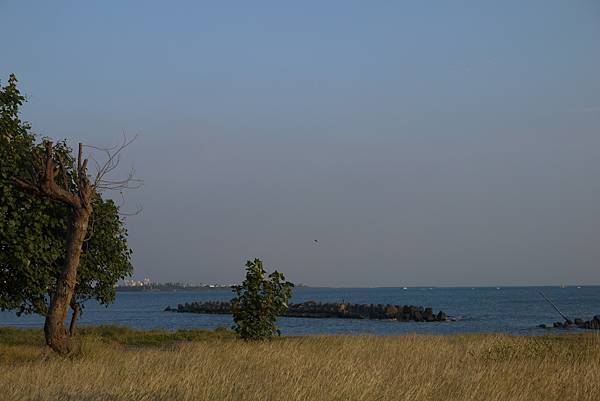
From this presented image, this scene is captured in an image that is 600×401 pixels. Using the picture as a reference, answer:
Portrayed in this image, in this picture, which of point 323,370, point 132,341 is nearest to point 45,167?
point 323,370

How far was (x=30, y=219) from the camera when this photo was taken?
59.4 feet

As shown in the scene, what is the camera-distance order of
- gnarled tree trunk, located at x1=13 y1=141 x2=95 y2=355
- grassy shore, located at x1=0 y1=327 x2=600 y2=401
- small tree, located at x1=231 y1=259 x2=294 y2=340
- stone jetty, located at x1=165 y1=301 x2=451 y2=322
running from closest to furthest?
grassy shore, located at x1=0 y1=327 x2=600 y2=401 < gnarled tree trunk, located at x1=13 y1=141 x2=95 y2=355 < small tree, located at x1=231 y1=259 x2=294 y2=340 < stone jetty, located at x1=165 y1=301 x2=451 y2=322

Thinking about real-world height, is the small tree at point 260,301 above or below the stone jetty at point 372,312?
above

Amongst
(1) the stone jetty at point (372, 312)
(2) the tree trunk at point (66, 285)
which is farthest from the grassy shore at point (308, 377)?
(1) the stone jetty at point (372, 312)

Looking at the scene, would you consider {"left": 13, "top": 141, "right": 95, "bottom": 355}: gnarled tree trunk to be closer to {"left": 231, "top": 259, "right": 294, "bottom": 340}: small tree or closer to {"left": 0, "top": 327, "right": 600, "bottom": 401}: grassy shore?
{"left": 0, "top": 327, "right": 600, "bottom": 401}: grassy shore

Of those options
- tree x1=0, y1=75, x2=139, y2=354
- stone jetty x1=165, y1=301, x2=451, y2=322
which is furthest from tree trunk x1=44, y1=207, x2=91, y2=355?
stone jetty x1=165, y1=301, x2=451, y2=322

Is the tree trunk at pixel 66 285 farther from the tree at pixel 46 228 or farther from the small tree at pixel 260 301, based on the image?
the small tree at pixel 260 301

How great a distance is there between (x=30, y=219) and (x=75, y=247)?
1.59 metres

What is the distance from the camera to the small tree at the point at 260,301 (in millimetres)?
25938

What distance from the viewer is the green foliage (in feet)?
58.0

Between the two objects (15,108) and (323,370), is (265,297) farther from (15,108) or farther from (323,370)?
(323,370)

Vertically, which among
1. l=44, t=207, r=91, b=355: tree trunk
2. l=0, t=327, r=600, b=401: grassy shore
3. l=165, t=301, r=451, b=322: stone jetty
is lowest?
l=165, t=301, r=451, b=322: stone jetty

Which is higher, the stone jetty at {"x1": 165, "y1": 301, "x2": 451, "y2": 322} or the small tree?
the small tree

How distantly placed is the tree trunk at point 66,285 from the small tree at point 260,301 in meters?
8.98
